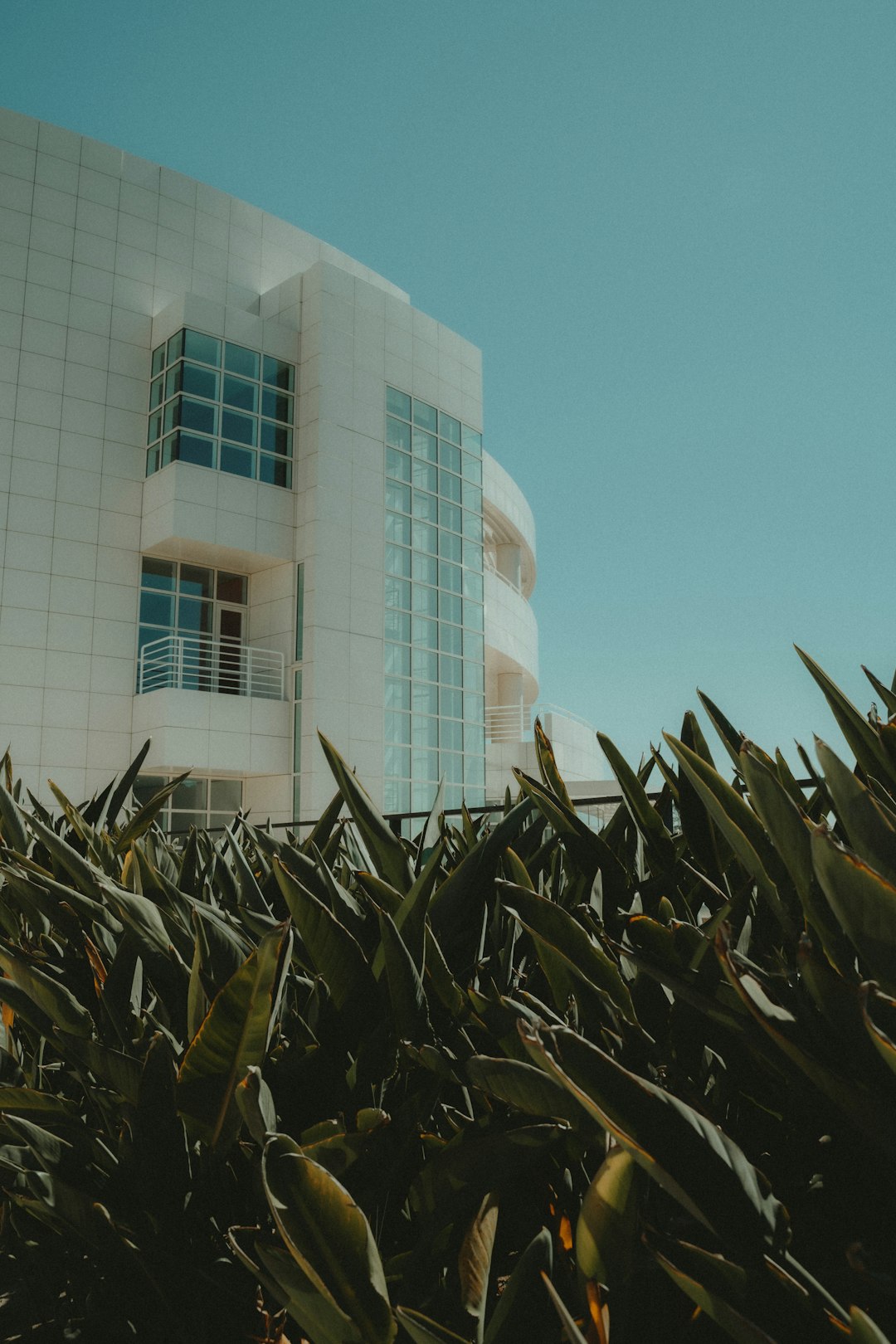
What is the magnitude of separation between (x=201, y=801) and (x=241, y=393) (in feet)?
29.5

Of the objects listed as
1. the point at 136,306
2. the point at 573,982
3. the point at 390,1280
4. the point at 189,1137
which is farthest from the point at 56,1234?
the point at 136,306

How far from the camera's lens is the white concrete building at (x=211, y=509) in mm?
19812

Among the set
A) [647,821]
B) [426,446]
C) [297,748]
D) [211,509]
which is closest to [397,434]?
[426,446]

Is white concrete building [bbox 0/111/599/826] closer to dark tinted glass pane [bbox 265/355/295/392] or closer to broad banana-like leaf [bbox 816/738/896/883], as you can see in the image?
dark tinted glass pane [bbox 265/355/295/392]

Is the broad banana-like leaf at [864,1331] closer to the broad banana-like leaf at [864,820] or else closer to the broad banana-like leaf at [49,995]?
the broad banana-like leaf at [864,820]

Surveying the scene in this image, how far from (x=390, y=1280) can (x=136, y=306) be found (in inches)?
933

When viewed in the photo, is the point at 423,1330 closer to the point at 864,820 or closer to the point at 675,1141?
the point at 675,1141

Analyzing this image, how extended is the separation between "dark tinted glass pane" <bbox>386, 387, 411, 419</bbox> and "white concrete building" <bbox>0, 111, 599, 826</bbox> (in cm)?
6

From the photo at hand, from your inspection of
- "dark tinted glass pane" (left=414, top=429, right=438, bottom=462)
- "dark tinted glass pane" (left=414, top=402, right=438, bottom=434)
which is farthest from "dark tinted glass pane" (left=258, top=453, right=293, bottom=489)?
"dark tinted glass pane" (left=414, top=402, right=438, bottom=434)

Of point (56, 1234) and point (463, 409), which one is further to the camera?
point (463, 409)

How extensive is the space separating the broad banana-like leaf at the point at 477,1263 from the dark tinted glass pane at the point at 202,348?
71.9 ft

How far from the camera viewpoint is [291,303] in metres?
23.4

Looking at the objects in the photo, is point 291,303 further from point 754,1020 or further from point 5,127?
point 754,1020

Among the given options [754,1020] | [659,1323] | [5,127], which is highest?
[5,127]
